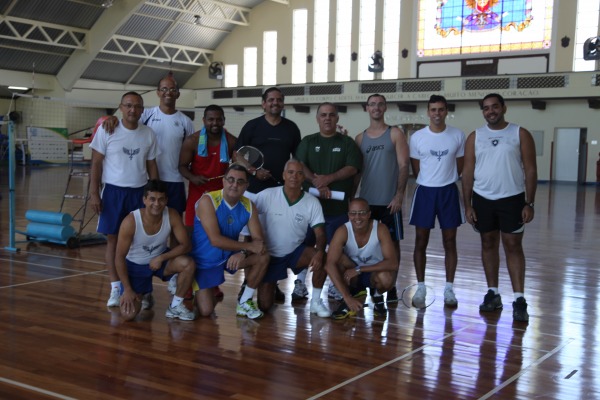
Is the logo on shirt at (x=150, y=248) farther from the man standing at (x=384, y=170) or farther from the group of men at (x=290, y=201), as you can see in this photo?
the man standing at (x=384, y=170)

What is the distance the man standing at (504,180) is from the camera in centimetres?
596

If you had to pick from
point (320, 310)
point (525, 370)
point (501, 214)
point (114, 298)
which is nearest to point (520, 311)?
point (501, 214)

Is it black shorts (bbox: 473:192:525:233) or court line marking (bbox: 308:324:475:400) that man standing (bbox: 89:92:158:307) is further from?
black shorts (bbox: 473:192:525:233)

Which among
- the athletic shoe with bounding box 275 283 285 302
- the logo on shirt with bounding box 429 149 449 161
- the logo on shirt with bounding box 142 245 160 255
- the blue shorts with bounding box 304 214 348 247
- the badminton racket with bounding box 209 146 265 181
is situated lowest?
the athletic shoe with bounding box 275 283 285 302

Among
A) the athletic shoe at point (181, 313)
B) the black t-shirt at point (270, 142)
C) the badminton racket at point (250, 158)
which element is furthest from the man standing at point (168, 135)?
the athletic shoe at point (181, 313)

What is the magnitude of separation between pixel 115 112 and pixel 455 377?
1323 inches

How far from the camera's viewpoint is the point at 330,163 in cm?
639

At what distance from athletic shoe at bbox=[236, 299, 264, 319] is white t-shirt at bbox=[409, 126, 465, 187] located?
6.66ft

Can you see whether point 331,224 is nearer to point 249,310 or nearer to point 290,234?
point 290,234

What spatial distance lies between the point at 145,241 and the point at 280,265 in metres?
1.23

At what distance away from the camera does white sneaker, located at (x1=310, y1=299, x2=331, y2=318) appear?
597 cm

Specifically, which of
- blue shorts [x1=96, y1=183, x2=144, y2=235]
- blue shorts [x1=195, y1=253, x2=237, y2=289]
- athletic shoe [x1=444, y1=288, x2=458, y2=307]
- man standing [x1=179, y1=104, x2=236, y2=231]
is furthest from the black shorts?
blue shorts [x1=96, y1=183, x2=144, y2=235]

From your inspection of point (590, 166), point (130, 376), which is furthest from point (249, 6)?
point (130, 376)

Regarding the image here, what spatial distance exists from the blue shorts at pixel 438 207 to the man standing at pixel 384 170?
0.19m
